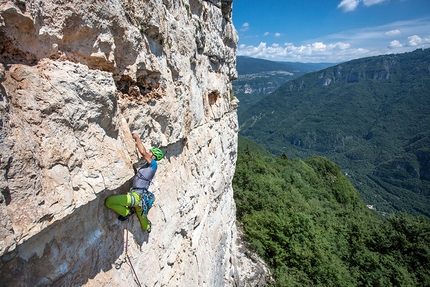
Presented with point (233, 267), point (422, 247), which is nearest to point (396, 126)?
point (422, 247)

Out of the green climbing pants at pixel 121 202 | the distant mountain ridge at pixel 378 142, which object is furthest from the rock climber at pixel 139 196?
the distant mountain ridge at pixel 378 142

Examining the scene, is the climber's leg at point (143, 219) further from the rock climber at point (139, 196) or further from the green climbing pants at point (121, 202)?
the green climbing pants at point (121, 202)

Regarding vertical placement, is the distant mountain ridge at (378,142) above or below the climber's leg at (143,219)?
below

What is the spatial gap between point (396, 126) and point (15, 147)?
207 m

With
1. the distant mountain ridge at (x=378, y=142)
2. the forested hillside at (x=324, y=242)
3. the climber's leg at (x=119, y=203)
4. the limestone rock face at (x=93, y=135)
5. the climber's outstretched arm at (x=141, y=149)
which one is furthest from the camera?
the distant mountain ridge at (x=378, y=142)

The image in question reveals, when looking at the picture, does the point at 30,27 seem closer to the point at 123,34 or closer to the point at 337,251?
the point at 123,34

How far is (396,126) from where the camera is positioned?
167 metres

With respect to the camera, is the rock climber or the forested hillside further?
the forested hillside

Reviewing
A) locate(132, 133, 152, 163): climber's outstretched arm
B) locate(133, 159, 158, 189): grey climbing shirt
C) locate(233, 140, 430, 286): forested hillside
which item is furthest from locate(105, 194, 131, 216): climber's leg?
locate(233, 140, 430, 286): forested hillside

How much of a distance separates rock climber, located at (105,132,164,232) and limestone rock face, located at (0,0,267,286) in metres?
0.17

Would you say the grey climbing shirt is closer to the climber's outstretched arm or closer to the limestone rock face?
the climber's outstretched arm

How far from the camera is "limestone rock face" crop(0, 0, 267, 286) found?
9.35 ft

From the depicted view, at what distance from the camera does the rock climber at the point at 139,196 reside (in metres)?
4.11

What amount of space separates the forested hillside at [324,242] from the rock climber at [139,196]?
12.4 m
